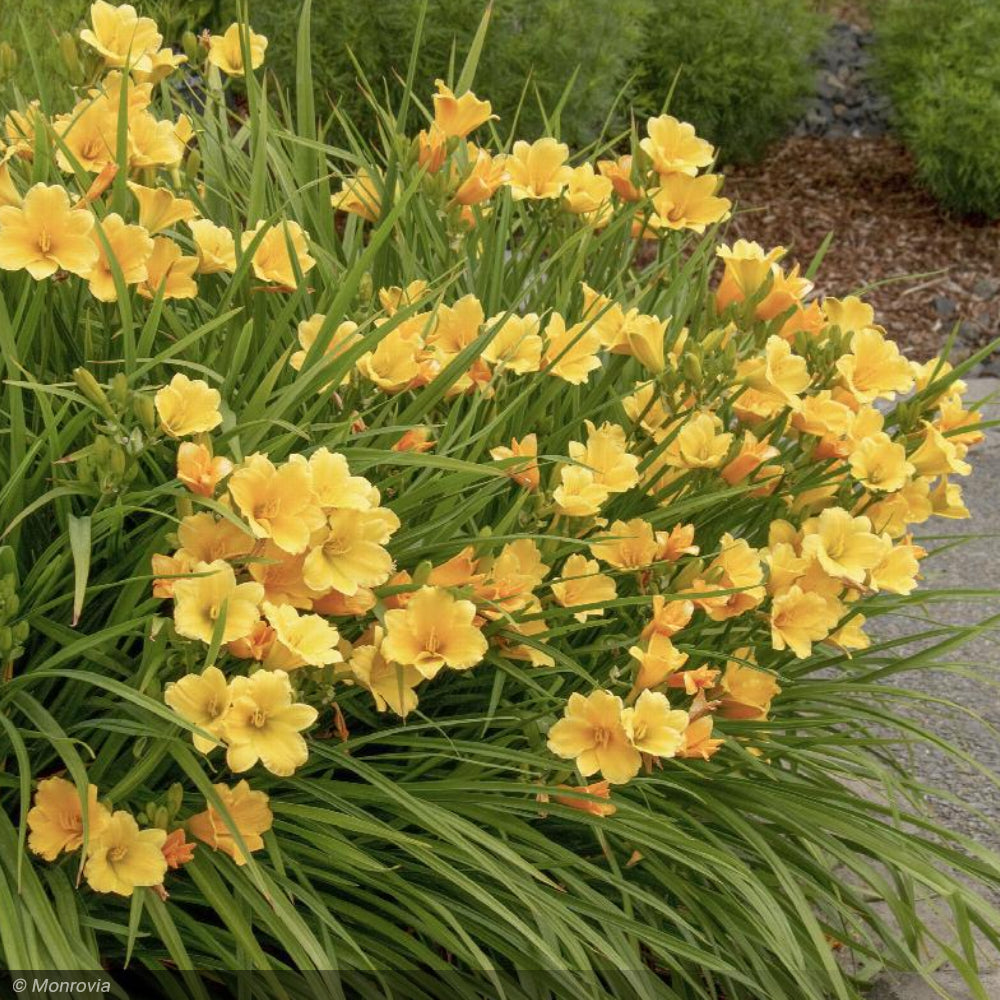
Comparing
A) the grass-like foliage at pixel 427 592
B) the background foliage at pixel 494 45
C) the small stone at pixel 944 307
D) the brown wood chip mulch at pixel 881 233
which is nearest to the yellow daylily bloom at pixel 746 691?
the grass-like foliage at pixel 427 592

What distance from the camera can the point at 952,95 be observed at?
6281 mm

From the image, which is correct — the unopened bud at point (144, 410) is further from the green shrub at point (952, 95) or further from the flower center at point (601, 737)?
the green shrub at point (952, 95)

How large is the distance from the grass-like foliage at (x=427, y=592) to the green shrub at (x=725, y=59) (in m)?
4.41

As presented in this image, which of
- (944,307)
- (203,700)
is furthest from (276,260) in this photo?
(944,307)

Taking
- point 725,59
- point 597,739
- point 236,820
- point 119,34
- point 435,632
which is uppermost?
point 119,34

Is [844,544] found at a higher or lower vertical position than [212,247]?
lower

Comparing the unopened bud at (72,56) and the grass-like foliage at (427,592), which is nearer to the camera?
the grass-like foliage at (427,592)

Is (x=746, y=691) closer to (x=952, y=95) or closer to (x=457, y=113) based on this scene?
(x=457, y=113)

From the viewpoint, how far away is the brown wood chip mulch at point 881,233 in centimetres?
618

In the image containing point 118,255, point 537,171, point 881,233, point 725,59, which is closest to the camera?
point 118,255

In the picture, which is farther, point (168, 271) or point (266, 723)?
point (168, 271)

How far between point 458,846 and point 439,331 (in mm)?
738

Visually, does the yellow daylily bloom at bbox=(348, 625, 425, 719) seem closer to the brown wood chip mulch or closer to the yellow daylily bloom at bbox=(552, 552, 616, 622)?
the yellow daylily bloom at bbox=(552, 552, 616, 622)

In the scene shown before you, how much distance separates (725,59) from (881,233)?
3.59 feet
